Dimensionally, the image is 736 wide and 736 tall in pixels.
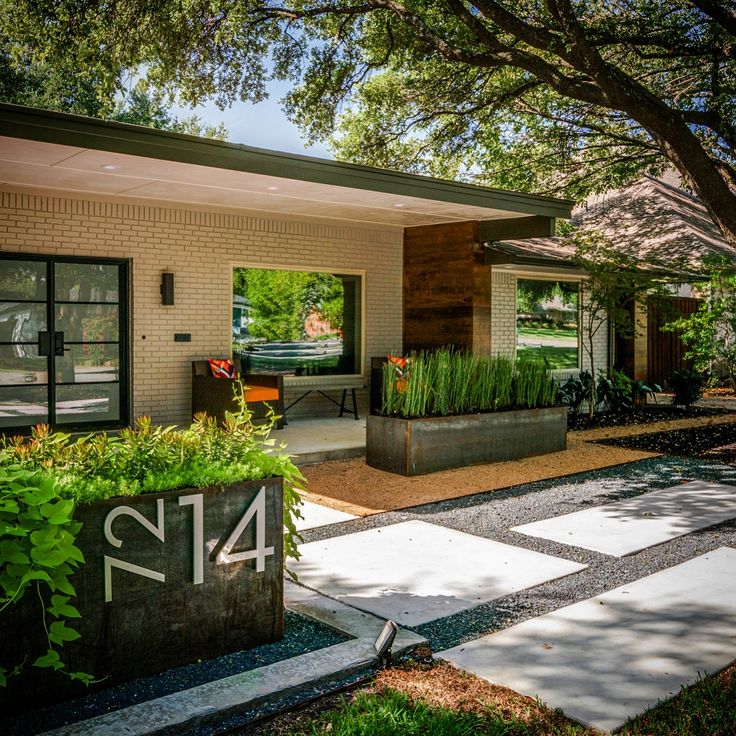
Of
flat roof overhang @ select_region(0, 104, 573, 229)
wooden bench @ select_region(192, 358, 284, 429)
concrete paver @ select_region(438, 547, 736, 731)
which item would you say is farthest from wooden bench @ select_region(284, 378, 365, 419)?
concrete paver @ select_region(438, 547, 736, 731)

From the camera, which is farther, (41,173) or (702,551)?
(41,173)

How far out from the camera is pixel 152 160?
6.71 m

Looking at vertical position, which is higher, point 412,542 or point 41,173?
point 41,173

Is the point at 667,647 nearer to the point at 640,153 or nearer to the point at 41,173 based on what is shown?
the point at 41,173

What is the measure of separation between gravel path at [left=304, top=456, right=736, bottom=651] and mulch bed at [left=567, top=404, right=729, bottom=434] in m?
2.74

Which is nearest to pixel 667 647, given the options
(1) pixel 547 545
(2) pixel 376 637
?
(2) pixel 376 637

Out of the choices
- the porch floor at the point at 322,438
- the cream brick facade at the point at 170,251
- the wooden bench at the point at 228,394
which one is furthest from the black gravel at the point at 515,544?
the cream brick facade at the point at 170,251

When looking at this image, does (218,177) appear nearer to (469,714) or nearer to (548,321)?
(469,714)

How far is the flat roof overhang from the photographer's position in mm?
6031

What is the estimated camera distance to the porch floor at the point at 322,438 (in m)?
8.20

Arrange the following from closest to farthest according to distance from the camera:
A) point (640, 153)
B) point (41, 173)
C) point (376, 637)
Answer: point (376, 637)
point (41, 173)
point (640, 153)

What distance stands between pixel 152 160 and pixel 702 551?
531 cm

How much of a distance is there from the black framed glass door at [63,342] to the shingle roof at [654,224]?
301 inches

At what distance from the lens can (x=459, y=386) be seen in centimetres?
802
